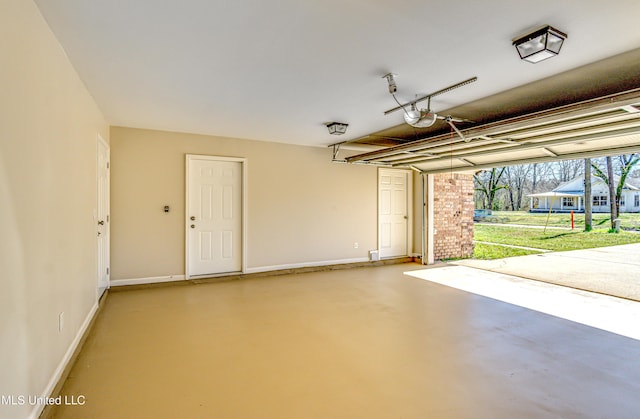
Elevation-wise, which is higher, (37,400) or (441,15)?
(441,15)

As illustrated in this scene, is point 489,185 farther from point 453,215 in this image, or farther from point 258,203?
point 258,203

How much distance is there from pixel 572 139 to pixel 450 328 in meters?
2.74

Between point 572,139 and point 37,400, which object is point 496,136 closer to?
point 572,139

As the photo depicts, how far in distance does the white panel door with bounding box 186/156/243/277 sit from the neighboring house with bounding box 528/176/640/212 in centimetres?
1146

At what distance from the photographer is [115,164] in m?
4.70

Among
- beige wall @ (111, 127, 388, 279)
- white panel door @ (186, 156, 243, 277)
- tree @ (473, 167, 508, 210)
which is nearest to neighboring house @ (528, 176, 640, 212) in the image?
tree @ (473, 167, 508, 210)

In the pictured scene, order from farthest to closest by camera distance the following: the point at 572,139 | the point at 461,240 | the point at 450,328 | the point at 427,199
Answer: the point at 461,240 → the point at 427,199 → the point at 572,139 → the point at 450,328

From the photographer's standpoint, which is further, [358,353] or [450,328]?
[450,328]

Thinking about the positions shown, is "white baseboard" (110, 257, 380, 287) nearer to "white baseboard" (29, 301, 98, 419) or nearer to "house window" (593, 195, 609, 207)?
"white baseboard" (29, 301, 98, 419)

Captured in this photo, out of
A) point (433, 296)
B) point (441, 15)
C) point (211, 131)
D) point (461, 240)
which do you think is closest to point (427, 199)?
point (461, 240)

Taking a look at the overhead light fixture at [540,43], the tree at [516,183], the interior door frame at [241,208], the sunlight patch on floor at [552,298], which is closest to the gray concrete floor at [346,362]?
the sunlight patch on floor at [552,298]

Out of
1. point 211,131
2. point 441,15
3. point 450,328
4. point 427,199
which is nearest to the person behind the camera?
point 441,15

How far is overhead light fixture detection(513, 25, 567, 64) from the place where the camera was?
83.6 inches

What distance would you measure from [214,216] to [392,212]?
151 inches
